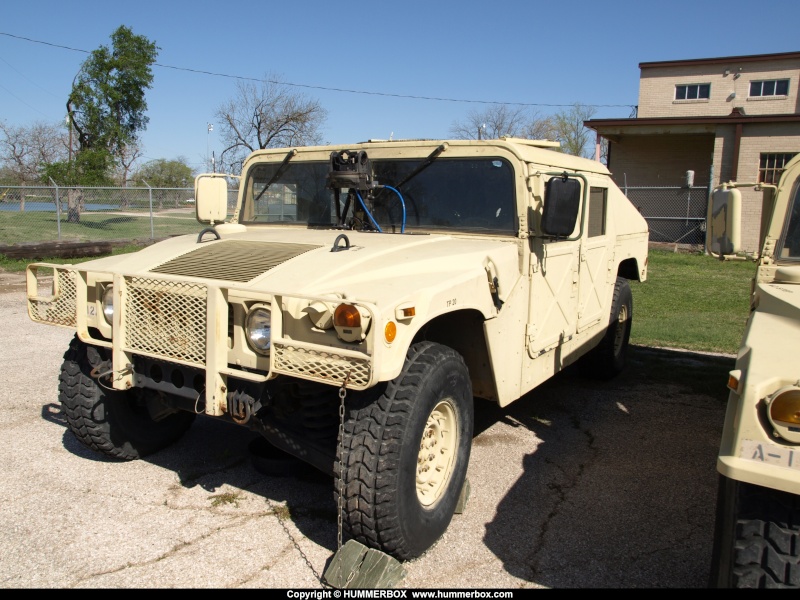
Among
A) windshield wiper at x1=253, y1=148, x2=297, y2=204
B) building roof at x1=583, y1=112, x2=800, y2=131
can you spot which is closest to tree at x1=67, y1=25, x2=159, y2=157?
building roof at x1=583, y1=112, x2=800, y2=131

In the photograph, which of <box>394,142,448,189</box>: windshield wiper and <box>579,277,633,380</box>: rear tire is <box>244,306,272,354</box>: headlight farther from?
<box>579,277,633,380</box>: rear tire

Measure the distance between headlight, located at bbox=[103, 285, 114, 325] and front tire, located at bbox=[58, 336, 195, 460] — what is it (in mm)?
280

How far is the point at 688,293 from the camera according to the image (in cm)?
1164

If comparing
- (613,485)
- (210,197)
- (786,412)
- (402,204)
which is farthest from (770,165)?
(786,412)

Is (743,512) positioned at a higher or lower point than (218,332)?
lower

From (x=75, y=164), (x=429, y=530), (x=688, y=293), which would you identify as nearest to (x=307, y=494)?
(x=429, y=530)

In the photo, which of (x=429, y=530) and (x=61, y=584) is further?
(x=429, y=530)

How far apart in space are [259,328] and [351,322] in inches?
20.7

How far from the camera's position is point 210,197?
504 centimetres

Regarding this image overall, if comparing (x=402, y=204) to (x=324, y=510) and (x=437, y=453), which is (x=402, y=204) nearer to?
A: (x=437, y=453)

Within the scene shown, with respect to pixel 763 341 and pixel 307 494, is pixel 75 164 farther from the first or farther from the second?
pixel 763 341

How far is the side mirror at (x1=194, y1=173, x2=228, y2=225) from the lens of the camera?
5016 millimetres

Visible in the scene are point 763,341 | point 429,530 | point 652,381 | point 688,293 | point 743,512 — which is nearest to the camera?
point 743,512

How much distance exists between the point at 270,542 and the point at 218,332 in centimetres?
109
